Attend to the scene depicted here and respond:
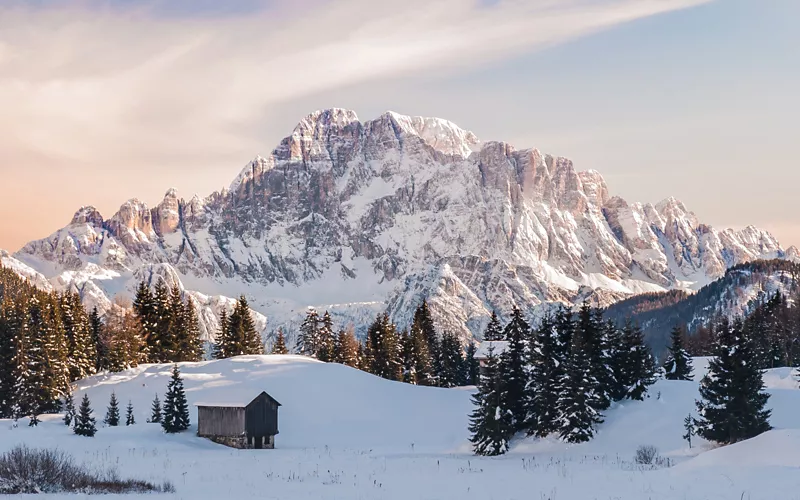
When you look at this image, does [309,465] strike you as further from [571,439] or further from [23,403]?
[23,403]

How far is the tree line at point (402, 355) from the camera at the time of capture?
102 meters

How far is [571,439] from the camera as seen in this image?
163 ft

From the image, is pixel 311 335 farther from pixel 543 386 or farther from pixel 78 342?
pixel 543 386

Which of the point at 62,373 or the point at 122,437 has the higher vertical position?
the point at 62,373

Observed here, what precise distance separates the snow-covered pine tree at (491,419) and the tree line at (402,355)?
1978 inches

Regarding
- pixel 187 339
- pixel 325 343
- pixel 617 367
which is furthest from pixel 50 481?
pixel 325 343

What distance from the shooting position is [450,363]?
107 metres

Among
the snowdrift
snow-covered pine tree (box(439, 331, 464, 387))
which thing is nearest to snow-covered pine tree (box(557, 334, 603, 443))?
the snowdrift

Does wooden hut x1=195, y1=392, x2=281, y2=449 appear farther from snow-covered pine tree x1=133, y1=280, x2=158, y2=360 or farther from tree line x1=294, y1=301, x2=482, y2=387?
tree line x1=294, y1=301, x2=482, y2=387

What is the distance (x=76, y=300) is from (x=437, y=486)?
6960 centimetres

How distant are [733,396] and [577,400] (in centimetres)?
913

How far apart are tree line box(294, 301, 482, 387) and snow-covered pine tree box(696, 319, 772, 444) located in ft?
186

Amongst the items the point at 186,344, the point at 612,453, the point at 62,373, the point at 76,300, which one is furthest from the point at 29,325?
the point at 612,453

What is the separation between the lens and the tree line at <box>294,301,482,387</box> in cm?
10175
